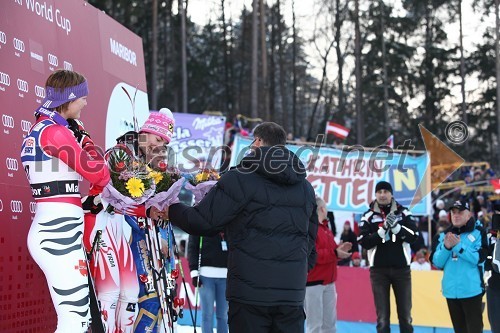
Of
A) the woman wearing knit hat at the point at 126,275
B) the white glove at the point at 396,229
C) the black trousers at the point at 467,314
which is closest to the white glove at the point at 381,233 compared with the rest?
the white glove at the point at 396,229

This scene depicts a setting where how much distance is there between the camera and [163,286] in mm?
5355

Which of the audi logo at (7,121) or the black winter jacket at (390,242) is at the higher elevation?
the audi logo at (7,121)

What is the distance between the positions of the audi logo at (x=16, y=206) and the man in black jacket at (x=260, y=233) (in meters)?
1.32

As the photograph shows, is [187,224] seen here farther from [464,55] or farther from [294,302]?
[464,55]

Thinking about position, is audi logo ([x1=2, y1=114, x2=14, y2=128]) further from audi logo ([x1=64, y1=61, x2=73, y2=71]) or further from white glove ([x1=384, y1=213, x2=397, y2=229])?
white glove ([x1=384, y1=213, x2=397, y2=229])

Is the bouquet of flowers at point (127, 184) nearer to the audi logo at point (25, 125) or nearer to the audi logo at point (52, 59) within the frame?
the audi logo at point (25, 125)

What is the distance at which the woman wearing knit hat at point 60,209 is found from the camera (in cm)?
437

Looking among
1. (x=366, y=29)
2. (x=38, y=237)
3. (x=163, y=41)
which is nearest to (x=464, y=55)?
(x=366, y=29)

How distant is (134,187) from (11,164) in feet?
3.33

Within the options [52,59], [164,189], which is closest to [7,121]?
[52,59]

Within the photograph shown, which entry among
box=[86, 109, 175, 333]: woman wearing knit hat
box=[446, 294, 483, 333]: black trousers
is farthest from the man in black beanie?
box=[86, 109, 175, 333]: woman wearing knit hat

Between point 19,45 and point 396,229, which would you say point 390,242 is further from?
point 19,45

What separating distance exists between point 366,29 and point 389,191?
28427mm

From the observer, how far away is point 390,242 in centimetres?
855
